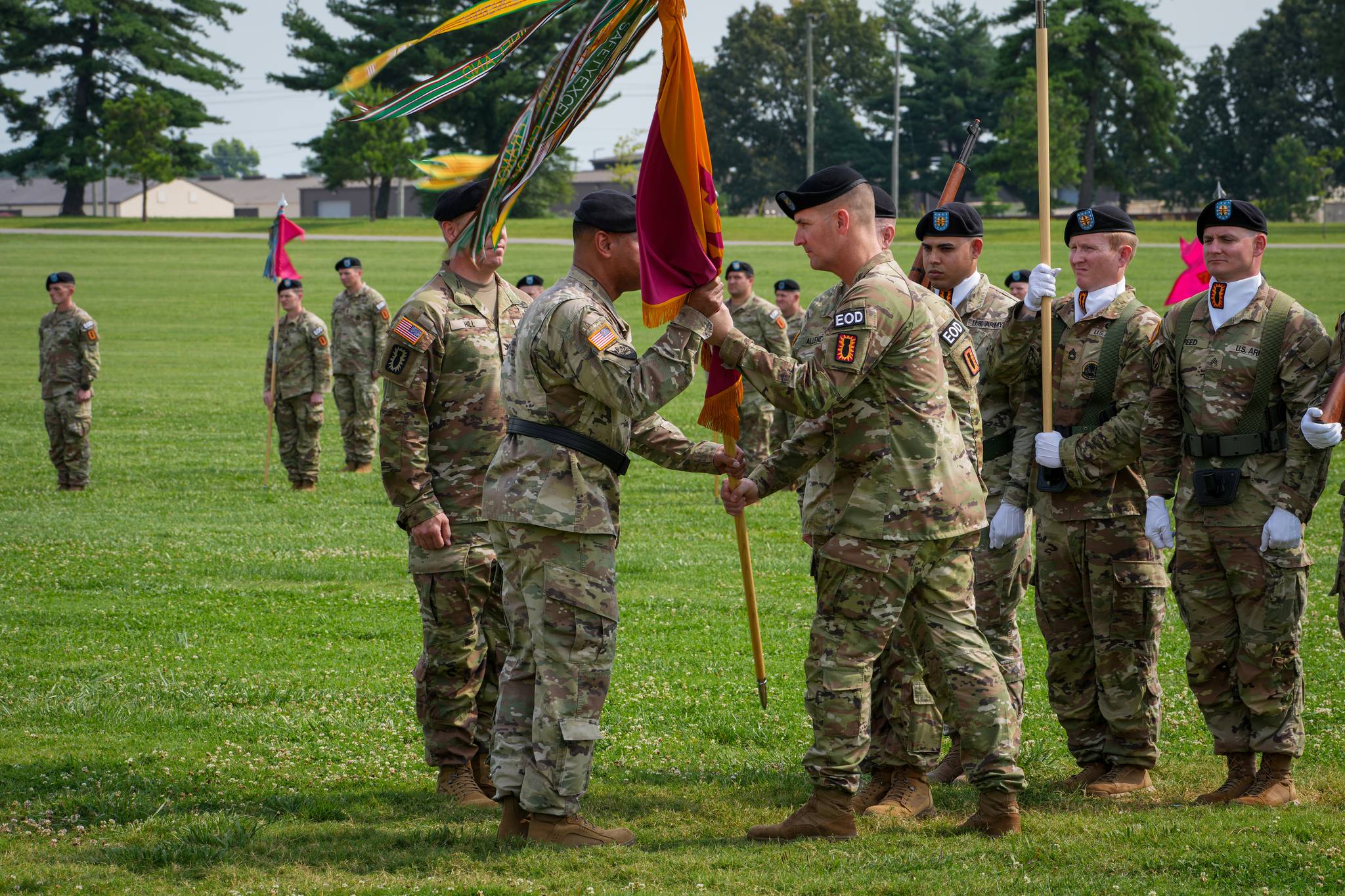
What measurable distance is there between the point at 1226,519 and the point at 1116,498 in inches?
21.6

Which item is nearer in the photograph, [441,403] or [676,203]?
[676,203]

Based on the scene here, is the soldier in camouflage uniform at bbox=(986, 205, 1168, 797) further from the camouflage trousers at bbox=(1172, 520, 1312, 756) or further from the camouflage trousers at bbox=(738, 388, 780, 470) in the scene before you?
the camouflage trousers at bbox=(738, 388, 780, 470)

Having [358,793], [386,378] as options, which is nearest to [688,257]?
[386,378]

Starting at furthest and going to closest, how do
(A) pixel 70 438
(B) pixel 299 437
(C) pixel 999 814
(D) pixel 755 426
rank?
(B) pixel 299 437 → (A) pixel 70 438 → (D) pixel 755 426 → (C) pixel 999 814

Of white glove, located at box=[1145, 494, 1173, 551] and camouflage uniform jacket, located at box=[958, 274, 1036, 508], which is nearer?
white glove, located at box=[1145, 494, 1173, 551]

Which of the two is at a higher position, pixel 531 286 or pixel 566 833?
pixel 531 286

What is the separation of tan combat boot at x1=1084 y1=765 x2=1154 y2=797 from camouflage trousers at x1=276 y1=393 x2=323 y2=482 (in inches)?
496

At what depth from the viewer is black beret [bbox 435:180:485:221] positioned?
6617 mm

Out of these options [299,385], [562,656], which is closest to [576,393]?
[562,656]

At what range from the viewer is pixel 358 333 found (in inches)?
722

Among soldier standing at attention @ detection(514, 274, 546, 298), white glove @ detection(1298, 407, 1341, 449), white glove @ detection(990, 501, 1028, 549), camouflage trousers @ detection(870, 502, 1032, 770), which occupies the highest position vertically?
soldier standing at attention @ detection(514, 274, 546, 298)

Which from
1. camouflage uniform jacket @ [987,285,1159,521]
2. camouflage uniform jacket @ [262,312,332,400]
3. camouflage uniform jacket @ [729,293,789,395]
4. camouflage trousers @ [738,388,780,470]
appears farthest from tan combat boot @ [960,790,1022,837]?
camouflage uniform jacket @ [262,312,332,400]

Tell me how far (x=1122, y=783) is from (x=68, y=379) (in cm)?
1502

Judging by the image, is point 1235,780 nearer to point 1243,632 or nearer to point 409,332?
point 1243,632
